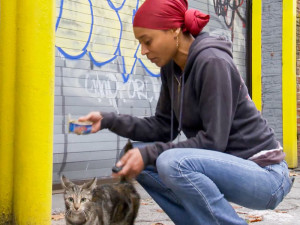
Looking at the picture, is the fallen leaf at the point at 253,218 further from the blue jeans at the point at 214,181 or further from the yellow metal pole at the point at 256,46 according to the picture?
the yellow metal pole at the point at 256,46

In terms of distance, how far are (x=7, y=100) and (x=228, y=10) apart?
5.71 m

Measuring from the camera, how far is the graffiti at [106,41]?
6125 mm

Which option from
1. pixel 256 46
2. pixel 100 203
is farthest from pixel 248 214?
pixel 256 46

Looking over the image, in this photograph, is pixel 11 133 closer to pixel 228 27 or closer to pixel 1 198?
pixel 1 198

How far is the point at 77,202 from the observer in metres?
3.83

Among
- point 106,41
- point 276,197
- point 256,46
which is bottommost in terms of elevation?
point 276,197

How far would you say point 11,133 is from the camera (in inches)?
151

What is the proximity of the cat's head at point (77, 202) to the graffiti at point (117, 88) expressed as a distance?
248cm

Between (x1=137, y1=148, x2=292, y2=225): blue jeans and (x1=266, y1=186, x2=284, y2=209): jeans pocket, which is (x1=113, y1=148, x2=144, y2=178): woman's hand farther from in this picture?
(x1=266, y1=186, x2=284, y2=209): jeans pocket

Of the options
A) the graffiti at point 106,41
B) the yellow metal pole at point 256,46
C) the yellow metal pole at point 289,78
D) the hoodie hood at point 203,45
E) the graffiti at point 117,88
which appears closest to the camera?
the hoodie hood at point 203,45

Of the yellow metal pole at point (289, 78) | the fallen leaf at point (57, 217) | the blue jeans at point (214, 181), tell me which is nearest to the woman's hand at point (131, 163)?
the blue jeans at point (214, 181)

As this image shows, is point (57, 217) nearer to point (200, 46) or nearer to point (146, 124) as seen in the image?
point (146, 124)

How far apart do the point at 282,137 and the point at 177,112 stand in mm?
6263

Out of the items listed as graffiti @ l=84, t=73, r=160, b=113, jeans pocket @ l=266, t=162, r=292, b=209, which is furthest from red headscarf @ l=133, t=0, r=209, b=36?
graffiti @ l=84, t=73, r=160, b=113
